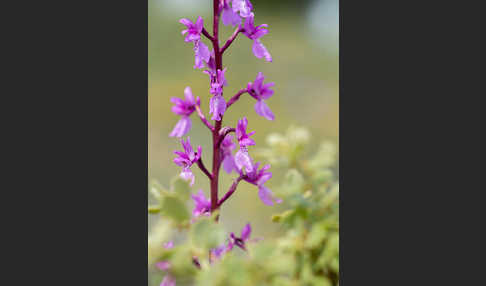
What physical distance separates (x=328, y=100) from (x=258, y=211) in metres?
0.80

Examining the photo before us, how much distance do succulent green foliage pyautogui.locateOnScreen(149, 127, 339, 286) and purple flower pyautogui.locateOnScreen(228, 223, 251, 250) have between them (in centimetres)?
2

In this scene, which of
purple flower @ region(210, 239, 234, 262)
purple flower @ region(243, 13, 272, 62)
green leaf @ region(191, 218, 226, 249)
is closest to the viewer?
green leaf @ region(191, 218, 226, 249)

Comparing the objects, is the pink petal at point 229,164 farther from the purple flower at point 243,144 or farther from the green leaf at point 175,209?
the green leaf at point 175,209

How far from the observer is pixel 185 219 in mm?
876

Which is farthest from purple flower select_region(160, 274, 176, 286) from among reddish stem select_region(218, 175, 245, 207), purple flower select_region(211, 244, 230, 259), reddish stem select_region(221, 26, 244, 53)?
reddish stem select_region(221, 26, 244, 53)

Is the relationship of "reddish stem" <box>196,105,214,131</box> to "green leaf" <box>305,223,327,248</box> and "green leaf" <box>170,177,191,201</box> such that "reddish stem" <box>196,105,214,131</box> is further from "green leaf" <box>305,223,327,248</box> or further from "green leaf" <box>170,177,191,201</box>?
"green leaf" <box>305,223,327,248</box>

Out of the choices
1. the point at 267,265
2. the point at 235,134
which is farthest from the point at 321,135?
the point at 267,265

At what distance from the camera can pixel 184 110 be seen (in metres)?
1.10

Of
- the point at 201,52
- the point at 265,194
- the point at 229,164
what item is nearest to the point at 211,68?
the point at 201,52

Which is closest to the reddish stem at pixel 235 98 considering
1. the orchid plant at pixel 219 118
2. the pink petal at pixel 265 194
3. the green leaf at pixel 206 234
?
the orchid plant at pixel 219 118

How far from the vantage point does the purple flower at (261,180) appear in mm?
1131

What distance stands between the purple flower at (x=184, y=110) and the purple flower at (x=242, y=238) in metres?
0.30

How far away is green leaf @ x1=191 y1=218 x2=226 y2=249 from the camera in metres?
0.84

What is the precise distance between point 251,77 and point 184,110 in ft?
2.13
